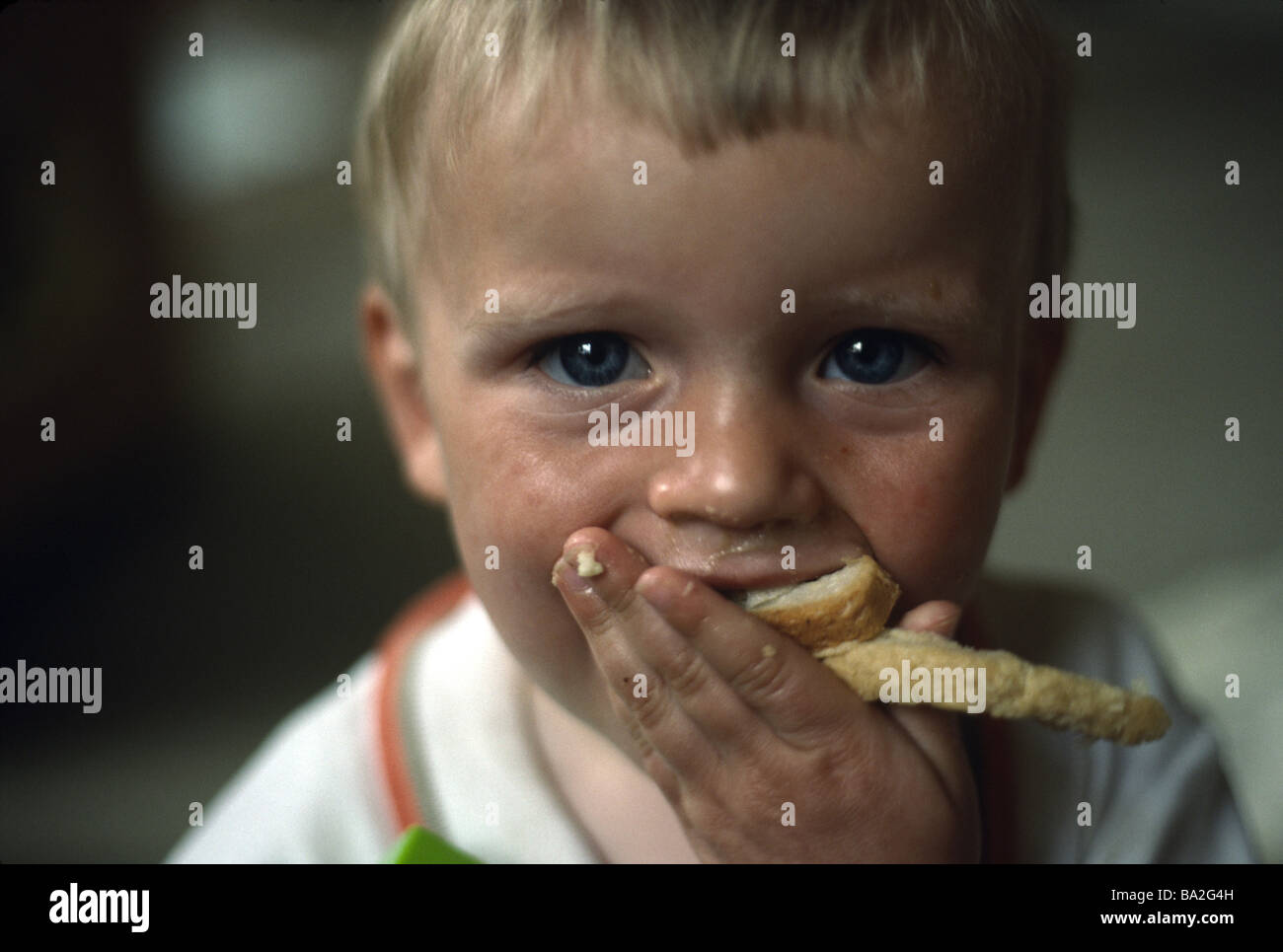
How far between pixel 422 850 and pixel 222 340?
12.4 inches

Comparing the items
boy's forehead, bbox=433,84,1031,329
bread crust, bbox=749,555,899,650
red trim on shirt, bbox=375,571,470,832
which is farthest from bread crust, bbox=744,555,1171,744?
red trim on shirt, bbox=375,571,470,832

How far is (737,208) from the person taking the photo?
0.37 m

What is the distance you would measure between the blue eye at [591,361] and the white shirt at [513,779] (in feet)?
0.69

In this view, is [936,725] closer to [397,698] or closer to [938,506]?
[938,506]

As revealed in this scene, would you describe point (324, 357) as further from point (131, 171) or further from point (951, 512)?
point (951, 512)

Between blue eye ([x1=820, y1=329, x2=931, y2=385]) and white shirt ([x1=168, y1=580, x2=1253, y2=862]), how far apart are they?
0.20m

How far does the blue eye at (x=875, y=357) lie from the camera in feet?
1.31

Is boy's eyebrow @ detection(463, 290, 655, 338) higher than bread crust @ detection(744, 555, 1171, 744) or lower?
higher

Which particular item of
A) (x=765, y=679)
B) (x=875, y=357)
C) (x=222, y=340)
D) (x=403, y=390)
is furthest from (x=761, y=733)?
(x=222, y=340)

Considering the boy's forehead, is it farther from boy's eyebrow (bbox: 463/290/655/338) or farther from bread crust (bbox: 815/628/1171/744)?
bread crust (bbox: 815/628/1171/744)

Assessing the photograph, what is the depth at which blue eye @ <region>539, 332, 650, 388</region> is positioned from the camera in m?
0.40
